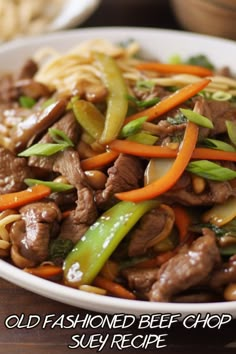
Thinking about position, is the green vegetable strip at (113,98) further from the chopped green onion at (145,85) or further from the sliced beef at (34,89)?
the sliced beef at (34,89)

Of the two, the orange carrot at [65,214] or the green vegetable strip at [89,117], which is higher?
the green vegetable strip at [89,117]

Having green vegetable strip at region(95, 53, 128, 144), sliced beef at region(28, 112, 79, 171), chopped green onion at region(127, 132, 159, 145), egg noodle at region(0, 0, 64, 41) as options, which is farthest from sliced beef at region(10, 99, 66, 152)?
egg noodle at region(0, 0, 64, 41)

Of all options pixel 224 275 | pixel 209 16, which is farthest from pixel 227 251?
pixel 209 16

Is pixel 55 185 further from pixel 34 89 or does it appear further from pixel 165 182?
pixel 34 89

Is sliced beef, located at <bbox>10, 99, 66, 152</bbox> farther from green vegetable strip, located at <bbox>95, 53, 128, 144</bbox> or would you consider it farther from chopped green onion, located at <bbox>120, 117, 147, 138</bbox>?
chopped green onion, located at <bbox>120, 117, 147, 138</bbox>

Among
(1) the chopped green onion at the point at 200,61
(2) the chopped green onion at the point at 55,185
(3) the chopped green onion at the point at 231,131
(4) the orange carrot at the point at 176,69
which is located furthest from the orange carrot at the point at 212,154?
(1) the chopped green onion at the point at 200,61

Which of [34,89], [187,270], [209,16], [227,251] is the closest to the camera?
[187,270]

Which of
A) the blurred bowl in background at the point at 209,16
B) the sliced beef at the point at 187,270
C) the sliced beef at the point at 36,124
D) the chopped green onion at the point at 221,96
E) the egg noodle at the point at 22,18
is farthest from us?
the egg noodle at the point at 22,18
